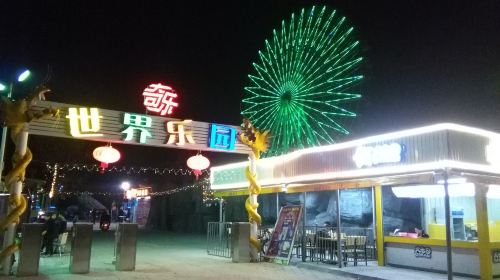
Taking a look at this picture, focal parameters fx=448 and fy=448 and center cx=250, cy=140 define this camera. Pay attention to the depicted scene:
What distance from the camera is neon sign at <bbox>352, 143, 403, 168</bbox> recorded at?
39.1 feet

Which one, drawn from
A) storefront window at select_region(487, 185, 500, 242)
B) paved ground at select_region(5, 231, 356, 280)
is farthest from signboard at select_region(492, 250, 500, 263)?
paved ground at select_region(5, 231, 356, 280)

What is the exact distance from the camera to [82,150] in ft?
84.4

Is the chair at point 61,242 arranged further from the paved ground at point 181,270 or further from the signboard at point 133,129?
the signboard at point 133,129

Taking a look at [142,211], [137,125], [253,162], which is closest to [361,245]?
[253,162]

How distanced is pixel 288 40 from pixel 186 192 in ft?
80.9

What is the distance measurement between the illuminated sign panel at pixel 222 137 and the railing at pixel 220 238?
3408mm

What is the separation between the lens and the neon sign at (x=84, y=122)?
13.4 metres

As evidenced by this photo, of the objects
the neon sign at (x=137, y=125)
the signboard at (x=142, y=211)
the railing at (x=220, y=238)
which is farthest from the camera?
the signboard at (x=142, y=211)

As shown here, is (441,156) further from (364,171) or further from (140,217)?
(140,217)

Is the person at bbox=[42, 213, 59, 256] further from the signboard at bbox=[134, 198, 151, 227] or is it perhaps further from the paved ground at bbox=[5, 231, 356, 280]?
the signboard at bbox=[134, 198, 151, 227]

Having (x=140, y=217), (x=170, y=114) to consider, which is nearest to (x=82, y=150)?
(x=170, y=114)

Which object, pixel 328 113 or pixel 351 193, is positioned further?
pixel 351 193

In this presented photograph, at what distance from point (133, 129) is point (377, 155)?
7.63 metres

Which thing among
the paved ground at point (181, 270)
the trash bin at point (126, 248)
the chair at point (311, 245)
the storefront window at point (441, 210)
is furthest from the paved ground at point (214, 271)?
the storefront window at point (441, 210)
